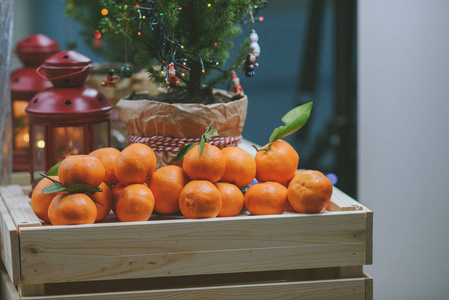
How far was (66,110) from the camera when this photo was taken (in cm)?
124

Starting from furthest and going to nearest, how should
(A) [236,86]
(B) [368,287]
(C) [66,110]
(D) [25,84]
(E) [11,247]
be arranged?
1. (D) [25,84]
2. (A) [236,86]
3. (C) [66,110]
4. (B) [368,287]
5. (E) [11,247]

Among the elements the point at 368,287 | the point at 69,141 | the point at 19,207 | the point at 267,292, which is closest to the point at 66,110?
the point at 69,141

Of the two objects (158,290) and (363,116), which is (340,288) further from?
(363,116)

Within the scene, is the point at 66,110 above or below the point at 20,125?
above

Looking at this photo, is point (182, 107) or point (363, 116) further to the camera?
point (363, 116)

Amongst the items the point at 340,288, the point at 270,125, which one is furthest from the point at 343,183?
the point at 270,125

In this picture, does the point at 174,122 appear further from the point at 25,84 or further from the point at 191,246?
the point at 25,84

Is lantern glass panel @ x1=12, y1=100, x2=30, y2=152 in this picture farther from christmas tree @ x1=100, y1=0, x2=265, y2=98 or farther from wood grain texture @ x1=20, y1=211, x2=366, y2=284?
wood grain texture @ x1=20, y1=211, x2=366, y2=284

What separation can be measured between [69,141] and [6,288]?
35cm

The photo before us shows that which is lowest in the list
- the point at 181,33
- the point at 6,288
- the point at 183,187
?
the point at 6,288

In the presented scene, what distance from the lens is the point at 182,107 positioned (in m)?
1.19

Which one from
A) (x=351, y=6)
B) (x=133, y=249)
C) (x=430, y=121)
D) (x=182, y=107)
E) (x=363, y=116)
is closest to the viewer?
(x=133, y=249)

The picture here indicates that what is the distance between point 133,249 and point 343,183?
125cm

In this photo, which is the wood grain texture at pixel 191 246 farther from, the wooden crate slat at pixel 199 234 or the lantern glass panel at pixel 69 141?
the lantern glass panel at pixel 69 141
